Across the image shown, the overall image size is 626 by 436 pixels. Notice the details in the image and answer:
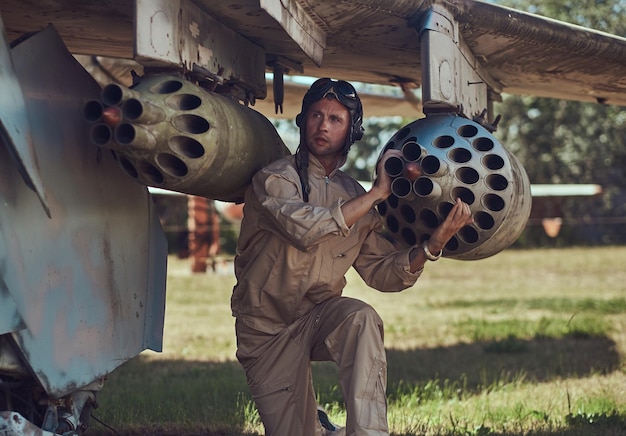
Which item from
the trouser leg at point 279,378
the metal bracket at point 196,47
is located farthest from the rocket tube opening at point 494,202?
the metal bracket at point 196,47

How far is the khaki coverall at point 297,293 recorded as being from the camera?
3.92 m

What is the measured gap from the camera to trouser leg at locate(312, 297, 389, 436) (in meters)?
3.68

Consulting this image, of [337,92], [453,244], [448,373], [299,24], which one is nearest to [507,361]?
[448,373]

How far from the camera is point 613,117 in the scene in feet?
100

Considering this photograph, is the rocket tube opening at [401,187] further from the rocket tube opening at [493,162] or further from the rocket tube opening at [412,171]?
the rocket tube opening at [493,162]

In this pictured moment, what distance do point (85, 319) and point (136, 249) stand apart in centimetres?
49

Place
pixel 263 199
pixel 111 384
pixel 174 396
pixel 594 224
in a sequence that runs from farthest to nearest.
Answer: pixel 594 224
pixel 111 384
pixel 174 396
pixel 263 199

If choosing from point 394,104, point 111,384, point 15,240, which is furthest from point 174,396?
point 394,104

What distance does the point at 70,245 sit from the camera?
12.0ft

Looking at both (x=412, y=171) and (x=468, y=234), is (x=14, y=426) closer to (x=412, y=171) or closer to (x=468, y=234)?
(x=412, y=171)

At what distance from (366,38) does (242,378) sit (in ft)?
9.93

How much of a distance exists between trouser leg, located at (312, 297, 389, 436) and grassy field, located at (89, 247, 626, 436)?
4.34ft

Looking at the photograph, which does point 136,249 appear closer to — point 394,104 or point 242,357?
point 242,357

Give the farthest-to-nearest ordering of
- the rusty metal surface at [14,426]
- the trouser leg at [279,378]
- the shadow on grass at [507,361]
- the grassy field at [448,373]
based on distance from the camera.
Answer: the shadow on grass at [507,361] < the grassy field at [448,373] < the trouser leg at [279,378] < the rusty metal surface at [14,426]
